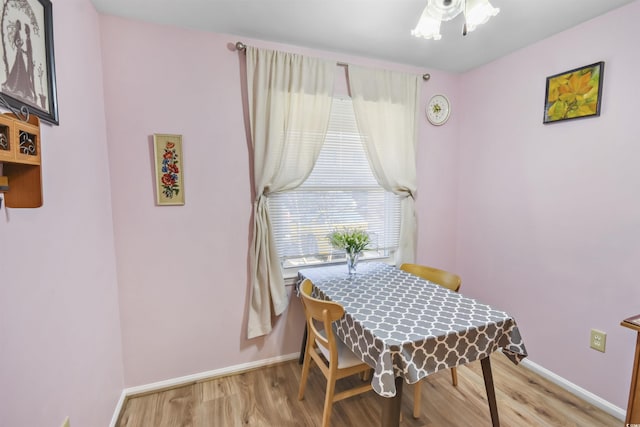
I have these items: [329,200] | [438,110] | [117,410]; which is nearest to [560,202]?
[438,110]

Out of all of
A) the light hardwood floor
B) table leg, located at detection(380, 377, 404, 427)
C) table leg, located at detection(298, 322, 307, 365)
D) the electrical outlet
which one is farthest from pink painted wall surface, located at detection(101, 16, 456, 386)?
the electrical outlet

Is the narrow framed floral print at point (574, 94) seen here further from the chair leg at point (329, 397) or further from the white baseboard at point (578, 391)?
the chair leg at point (329, 397)

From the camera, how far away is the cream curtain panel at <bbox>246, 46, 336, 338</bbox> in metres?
2.07

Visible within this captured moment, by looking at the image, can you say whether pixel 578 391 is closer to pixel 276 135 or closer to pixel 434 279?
pixel 434 279

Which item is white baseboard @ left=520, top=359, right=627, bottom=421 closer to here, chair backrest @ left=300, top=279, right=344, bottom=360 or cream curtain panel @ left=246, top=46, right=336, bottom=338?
chair backrest @ left=300, top=279, right=344, bottom=360

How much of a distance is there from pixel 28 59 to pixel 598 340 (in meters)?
3.22

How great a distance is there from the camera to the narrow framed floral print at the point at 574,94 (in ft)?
6.01

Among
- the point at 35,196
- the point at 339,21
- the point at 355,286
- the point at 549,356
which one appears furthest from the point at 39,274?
the point at 549,356

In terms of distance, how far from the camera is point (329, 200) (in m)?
2.45

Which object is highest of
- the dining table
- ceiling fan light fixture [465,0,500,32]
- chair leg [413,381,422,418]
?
ceiling fan light fixture [465,0,500,32]

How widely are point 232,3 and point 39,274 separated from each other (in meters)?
1.62

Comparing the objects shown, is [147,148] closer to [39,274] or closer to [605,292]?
[39,274]

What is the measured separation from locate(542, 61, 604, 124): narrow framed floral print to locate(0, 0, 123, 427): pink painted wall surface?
2860mm

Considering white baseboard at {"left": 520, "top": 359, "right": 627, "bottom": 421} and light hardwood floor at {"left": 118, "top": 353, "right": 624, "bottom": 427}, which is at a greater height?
white baseboard at {"left": 520, "top": 359, "right": 627, "bottom": 421}
